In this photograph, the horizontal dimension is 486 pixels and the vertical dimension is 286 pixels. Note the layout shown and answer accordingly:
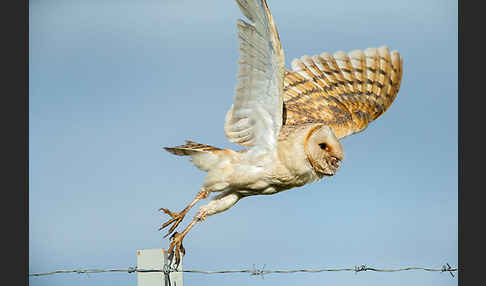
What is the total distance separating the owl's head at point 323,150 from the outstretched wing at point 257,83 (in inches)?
8.8

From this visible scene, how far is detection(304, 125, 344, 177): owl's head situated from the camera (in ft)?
14.3

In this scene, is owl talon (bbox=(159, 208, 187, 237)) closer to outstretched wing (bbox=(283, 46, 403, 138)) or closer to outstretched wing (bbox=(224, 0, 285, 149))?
outstretched wing (bbox=(224, 0, 285, 149))

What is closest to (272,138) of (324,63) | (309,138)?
(309,138)

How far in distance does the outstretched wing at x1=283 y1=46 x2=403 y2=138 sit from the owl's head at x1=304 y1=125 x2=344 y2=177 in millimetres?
976

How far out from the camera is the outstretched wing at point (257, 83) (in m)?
4.04

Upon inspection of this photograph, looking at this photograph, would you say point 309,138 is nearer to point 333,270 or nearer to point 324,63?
point 333,270

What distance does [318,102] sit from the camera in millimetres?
5508

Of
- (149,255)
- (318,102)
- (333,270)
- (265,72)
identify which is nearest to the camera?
(333,270)

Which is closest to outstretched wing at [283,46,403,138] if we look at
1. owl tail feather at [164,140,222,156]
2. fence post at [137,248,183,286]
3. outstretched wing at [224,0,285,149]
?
outstretched wing at [224,0,285,149]

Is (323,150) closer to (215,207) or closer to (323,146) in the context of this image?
(323,146)

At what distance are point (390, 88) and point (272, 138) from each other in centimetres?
Result: 161

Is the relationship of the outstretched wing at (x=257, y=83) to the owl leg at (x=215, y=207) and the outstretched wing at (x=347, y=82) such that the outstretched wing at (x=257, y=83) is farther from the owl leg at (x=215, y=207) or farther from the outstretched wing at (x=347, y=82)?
the outstretched wing at (x=347, y=82)

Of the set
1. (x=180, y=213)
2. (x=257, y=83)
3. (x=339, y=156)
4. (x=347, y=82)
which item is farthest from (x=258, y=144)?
(x=347, y=82)

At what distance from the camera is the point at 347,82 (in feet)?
18.6
